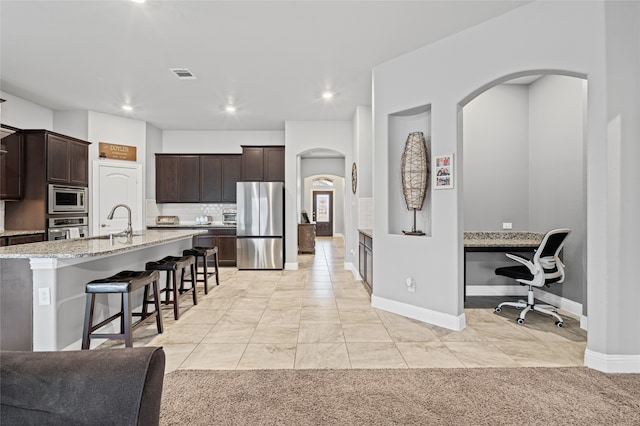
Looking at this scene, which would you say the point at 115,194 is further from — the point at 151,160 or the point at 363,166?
the point at 363,166

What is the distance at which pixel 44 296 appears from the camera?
2.54 metres

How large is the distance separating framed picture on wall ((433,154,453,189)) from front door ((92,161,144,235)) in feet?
18.8

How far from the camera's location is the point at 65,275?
2.67 m

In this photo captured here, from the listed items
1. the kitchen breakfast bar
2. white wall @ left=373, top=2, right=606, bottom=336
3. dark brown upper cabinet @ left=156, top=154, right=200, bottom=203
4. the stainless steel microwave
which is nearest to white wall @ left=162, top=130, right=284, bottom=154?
dark brown upper cabinet @ left=156, top=154, right=200, bottom=203

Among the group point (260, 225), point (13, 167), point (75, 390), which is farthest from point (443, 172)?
point (13, 167)

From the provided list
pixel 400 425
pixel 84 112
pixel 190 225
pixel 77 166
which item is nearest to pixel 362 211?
pixel 190 225

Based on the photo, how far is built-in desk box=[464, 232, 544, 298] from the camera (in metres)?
4.01

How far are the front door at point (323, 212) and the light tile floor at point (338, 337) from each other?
1051cm

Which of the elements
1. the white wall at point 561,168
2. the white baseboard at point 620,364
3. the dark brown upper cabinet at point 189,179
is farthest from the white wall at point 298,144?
the white baseboard at point 620,364

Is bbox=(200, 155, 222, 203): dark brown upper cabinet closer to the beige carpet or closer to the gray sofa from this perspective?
the beige carpet

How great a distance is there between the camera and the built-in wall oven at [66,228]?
5059 mm

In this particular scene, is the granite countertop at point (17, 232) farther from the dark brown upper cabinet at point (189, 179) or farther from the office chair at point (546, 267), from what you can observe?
the office chair at point (546, 267)

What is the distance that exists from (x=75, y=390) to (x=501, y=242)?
4366 millimetres

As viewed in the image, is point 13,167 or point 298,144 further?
point 298,144
